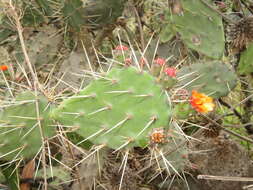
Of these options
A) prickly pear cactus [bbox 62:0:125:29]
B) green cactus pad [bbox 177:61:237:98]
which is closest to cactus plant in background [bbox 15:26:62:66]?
prickly pear cactus [bbox 62:0:125:29]

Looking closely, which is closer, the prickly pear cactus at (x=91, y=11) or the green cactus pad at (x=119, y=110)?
the green cactus pad at (x=119, y=110)

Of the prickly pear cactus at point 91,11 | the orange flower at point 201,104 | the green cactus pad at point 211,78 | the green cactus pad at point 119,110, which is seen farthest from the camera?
the prickly pear cactus at point 91,11

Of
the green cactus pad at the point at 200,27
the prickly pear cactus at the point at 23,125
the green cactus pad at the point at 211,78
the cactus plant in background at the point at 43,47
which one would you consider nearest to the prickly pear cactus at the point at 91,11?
the cactus plant in background at the point at 43,47

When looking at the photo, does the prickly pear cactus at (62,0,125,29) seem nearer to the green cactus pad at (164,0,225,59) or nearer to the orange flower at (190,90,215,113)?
the green cactus pad at (164,0,225,59)

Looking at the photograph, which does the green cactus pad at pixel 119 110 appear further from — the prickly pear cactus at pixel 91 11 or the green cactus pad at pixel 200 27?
the prickly pear cactus at pixel 91 11

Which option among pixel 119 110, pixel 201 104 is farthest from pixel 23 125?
pixel 201 104

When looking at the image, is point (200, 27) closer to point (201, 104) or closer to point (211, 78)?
point (211, 78)
